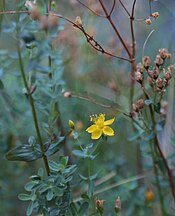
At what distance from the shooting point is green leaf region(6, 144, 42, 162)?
0.83 m

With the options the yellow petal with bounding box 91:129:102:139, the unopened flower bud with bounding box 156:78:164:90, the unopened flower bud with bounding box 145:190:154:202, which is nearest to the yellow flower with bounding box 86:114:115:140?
the yellow petal with bounding box 91:129:102:139

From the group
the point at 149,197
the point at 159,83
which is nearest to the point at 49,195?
the point at 159,83

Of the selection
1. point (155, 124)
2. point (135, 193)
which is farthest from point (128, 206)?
point (155, 124)

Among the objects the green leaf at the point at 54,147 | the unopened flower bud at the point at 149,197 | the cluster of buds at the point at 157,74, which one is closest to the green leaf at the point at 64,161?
the green leaf at the point at 54,147

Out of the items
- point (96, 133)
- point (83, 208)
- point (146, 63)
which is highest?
point (146, 63)

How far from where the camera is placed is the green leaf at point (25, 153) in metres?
0.83

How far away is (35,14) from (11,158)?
0.27 meters

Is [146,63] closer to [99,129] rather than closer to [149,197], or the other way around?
[99,129]

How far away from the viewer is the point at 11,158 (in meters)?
0.83

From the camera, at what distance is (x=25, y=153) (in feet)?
2.75

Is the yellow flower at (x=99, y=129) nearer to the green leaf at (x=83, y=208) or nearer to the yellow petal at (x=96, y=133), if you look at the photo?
the yellow petal at (x=96, y=133)

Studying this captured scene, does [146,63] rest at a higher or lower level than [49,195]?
higher

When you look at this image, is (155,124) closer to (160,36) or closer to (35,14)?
(35,14)

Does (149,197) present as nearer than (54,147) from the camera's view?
No
